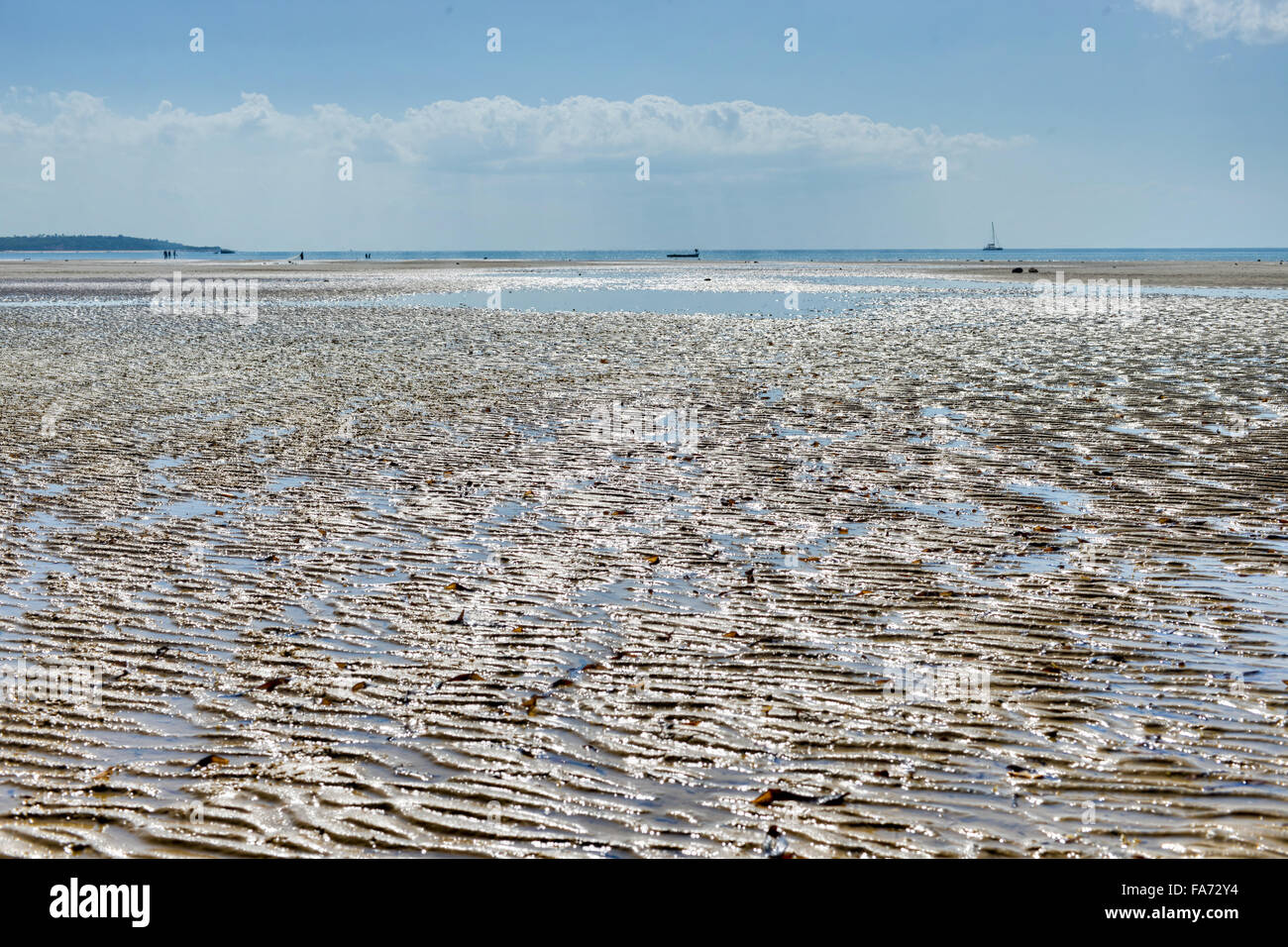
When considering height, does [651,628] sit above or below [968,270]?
below

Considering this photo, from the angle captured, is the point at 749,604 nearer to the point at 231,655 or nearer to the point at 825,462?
the point at 231,655

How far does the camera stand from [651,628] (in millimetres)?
7945

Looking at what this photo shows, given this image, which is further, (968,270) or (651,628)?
(968,270)

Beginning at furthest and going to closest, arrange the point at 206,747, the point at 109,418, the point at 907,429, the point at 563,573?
the point at 109,418 → the point at 907,429 → the point at 563,573 → the point at 206,747

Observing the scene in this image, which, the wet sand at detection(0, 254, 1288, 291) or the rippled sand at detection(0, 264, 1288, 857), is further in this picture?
the wet sand at detection(0, 254, 1288, 291)

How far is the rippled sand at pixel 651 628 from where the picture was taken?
5.34 metres

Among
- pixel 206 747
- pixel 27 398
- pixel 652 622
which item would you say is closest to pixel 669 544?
pixel 652 622

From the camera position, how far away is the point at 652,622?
8.07 metres

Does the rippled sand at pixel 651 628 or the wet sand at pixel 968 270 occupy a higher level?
the wet sand at pixel 968 270

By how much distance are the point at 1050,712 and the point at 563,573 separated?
4.42 meters

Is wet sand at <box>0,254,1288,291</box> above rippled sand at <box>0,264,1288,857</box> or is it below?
above

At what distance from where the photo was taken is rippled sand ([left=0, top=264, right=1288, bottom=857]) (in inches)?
210

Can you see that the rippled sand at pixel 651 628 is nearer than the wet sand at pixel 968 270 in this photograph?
Yes
